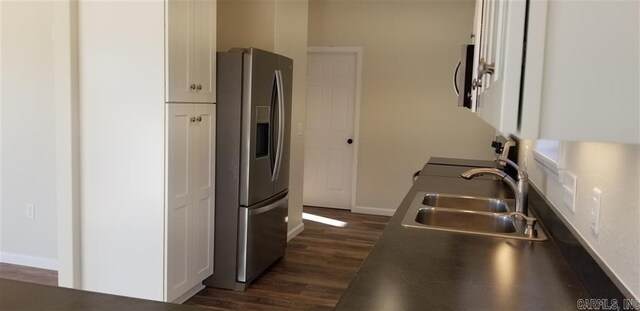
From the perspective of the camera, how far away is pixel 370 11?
5871mm

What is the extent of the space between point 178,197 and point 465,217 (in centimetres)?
169

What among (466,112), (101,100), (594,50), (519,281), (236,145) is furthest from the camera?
(466,112)

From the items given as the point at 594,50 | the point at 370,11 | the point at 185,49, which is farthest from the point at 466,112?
the point at 594,50

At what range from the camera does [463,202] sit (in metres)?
2.48

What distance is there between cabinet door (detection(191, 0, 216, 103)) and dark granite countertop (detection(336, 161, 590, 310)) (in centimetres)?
180

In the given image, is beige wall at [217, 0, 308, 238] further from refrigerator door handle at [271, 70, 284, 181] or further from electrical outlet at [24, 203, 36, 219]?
electrical outlet at [24, 203, 36, 219]

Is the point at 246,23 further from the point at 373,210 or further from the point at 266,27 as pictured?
the point at 373,210

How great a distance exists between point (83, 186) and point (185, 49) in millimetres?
1040

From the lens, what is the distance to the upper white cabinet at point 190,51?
9.19 ft

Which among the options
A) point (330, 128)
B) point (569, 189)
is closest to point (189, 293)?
point (569, 189)

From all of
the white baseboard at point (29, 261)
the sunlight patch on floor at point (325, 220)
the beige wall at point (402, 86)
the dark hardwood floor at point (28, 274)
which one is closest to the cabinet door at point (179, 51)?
the dark hardwood floor at point (28, 274)

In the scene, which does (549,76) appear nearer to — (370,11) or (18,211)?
(18,211)

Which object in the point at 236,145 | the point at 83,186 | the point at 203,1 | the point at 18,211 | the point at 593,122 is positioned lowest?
the point at 18,211

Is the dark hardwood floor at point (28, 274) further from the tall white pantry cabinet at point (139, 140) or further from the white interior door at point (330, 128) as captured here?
the white interior door at point (330, 128)
